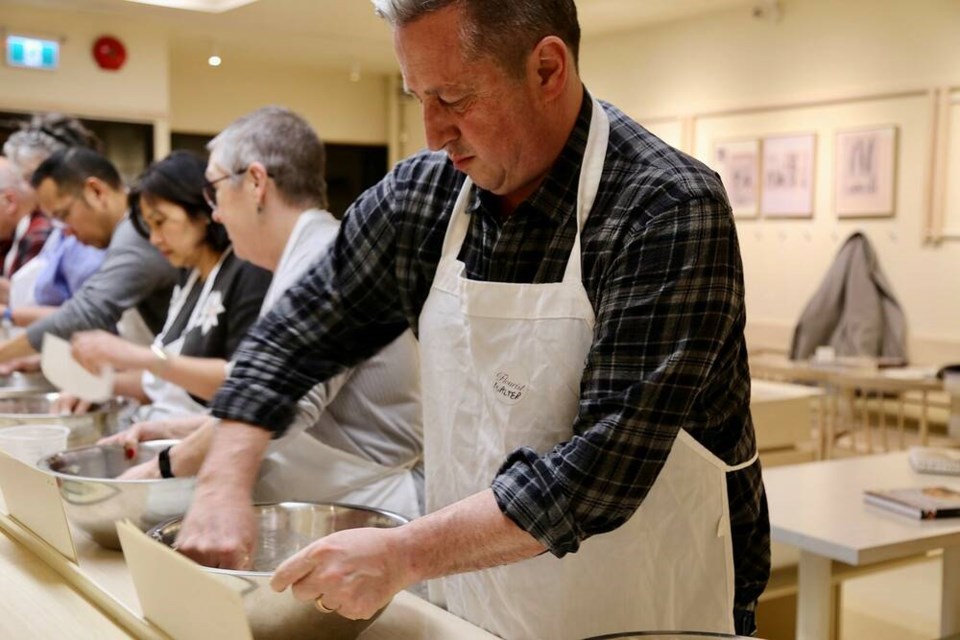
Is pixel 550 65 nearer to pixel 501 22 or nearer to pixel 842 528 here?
pixel 501 22

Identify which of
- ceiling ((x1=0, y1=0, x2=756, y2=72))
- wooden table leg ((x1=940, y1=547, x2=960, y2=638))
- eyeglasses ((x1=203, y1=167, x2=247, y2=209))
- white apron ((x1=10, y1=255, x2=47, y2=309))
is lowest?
wooden table leg ((x1=940, y1=547, x2=960, y2=638))

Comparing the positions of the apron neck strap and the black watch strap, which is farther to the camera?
the black watch strap

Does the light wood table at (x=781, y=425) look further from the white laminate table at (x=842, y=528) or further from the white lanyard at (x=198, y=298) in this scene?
the white lanyard at (x=198, y=298)

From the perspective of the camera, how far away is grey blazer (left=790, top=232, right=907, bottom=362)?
571cm

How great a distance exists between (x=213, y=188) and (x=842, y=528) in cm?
152

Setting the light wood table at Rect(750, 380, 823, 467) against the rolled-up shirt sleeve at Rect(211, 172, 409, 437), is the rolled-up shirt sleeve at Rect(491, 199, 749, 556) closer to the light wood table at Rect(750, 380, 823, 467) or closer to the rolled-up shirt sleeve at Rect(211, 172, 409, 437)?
the rolled-up shirt sleeve at Rect(211, 172, 409, 437)

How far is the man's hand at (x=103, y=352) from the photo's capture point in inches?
84.3

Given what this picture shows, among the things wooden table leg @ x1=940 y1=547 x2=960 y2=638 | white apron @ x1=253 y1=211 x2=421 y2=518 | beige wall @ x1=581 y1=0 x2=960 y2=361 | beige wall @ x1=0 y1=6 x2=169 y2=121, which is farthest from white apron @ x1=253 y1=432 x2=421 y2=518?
beige wall @ x1=0 y1=6 x2=169 y2=121

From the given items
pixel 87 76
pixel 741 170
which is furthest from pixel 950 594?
pixel 87 76

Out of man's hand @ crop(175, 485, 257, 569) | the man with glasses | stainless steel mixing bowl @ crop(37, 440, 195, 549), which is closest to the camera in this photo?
man's hand @ crop(175, 485, 257, 569)

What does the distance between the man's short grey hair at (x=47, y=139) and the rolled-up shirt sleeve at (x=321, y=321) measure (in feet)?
8.43

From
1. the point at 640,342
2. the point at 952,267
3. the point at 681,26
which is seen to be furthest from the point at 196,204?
the point at 681,26

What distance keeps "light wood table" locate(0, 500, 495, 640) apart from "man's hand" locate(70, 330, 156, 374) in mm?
647

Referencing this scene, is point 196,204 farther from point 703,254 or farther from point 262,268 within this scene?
point 703,254
